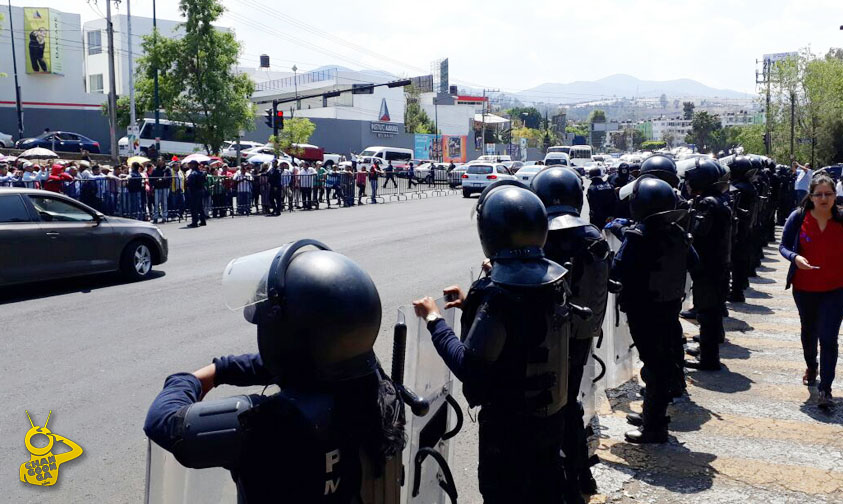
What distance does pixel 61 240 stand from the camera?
10.8m

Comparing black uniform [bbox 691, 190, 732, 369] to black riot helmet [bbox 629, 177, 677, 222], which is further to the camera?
black uniform [bbox 691, 190, 732, 369]

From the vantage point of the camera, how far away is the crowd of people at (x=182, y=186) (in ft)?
60.0

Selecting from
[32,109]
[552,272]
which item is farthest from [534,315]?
[32,109]

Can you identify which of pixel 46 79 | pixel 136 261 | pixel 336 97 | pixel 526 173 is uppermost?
pixel 336 97

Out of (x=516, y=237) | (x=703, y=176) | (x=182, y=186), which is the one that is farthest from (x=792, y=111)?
(x=516, y=237)

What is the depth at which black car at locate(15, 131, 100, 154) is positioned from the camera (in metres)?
41.7

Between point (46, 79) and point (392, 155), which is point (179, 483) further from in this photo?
point (46, 79)

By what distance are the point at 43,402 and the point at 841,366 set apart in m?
7.11

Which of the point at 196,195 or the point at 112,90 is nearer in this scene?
the point at 196,195

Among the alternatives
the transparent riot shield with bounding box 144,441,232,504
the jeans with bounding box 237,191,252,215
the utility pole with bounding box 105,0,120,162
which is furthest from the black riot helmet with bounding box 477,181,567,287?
the utility pole with bounding box 105,0,120,162

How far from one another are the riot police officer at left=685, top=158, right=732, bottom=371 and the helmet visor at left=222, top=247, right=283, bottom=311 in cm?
555

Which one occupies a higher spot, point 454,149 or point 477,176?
point 454,149

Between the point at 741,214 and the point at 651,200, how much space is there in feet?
16.8

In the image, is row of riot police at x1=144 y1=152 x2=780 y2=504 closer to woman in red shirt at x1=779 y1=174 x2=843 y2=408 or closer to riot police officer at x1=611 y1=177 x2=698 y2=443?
riot police officer at x1=611 y1=177 x2=698 y2=443
